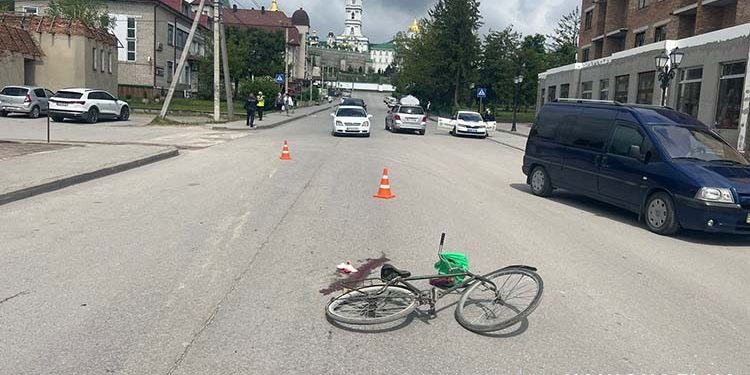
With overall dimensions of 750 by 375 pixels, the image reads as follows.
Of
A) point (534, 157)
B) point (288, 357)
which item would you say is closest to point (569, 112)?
point (534, 157)

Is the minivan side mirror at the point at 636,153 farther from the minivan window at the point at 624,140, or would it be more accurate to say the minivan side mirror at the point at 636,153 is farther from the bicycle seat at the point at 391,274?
the bicycle seat at the point at 391,274

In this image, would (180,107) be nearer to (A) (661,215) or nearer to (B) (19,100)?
(B) (19,100)

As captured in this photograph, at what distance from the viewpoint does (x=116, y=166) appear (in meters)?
14.6

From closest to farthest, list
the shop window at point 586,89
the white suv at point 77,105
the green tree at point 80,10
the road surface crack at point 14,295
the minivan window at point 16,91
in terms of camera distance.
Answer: the road surface crack at point 14,295 < the white suv at point 77,105 < the minivan window at point 16,91 < the shop window at point 586,89 < the green tree at point 80,10

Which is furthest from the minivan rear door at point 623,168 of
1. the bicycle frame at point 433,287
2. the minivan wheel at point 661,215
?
the bicycle frame at point 433,287

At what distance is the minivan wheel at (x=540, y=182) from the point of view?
42.7 feet

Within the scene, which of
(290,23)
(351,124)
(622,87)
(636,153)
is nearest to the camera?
(636,153)

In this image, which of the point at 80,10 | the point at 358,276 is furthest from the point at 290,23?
the point at 358,276

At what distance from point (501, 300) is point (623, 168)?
5.97 m

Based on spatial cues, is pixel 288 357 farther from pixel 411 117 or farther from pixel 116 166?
pixel 411 117

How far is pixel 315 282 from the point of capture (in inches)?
246

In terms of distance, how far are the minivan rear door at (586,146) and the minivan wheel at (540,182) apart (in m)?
0.62

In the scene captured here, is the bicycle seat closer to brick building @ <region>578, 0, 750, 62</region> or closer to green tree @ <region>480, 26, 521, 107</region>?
brick building @ <region>578, 0, 750, 62</region>

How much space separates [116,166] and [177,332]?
35.4 feet
